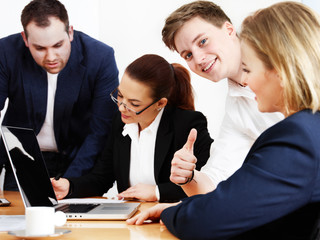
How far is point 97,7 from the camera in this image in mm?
4000

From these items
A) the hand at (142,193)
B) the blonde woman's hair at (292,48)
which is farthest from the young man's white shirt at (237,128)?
the blonde woman's hair at (292,48)

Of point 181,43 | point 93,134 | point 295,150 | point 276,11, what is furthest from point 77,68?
point 295,150

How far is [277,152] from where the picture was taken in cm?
83

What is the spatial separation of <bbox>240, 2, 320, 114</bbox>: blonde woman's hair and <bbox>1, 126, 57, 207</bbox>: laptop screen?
2.58 feet

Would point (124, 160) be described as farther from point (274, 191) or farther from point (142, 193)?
point (274, 191)

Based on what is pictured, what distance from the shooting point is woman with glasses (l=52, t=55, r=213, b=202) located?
2207 millimetres

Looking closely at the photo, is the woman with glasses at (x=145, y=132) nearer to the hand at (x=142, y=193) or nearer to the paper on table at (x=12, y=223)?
the hand at (x=142, y=193)

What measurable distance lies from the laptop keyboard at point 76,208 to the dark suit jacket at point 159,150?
535mm

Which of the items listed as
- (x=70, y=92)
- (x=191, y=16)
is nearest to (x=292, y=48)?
(x=191, y=16)

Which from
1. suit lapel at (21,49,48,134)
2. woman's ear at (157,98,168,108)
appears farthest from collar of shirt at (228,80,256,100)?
suit lapel at (21,49,48,134)

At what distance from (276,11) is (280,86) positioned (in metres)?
0.18

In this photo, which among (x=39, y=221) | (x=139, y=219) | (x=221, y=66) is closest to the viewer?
(x=39, y=221)

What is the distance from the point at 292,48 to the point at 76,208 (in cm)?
95

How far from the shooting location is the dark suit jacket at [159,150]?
2188 millimetres
